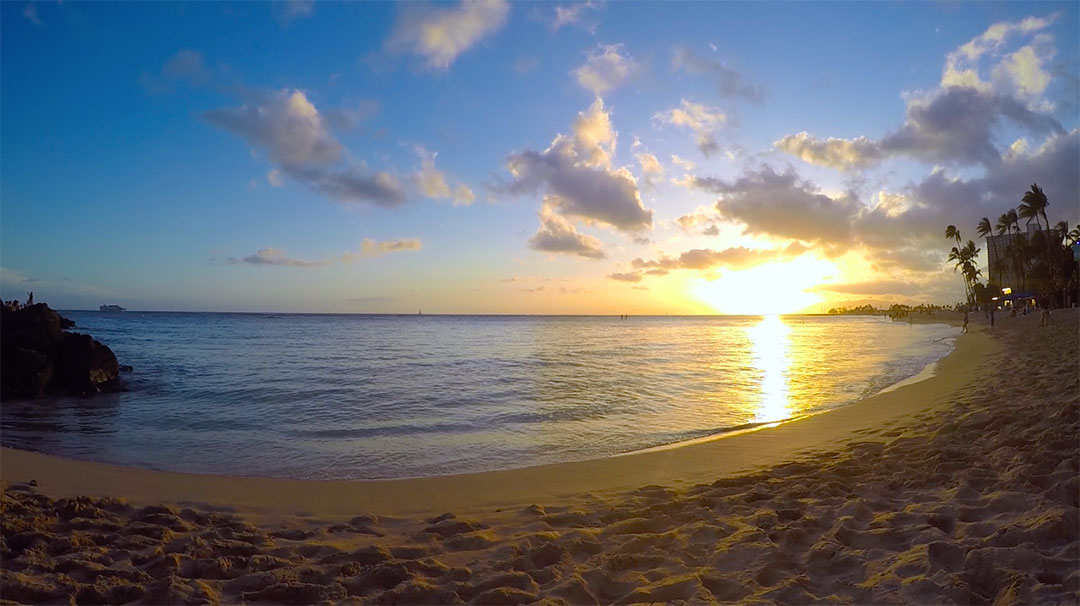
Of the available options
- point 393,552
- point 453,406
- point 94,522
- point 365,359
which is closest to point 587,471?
point 393,552

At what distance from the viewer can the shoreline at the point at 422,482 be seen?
21.4 ft

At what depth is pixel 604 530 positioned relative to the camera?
5152 mm

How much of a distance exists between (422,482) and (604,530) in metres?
3.35

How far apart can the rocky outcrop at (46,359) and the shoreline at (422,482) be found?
30.9 feet

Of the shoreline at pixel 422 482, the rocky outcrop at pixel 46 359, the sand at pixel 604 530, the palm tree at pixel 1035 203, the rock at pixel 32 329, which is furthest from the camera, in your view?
the palm tree at pixel 1035 203

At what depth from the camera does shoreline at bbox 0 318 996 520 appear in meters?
6.53

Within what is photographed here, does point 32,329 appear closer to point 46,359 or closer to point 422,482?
point 46,359

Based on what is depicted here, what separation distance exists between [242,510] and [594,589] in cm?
452

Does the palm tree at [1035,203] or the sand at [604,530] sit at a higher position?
the palm tree at [1035,203]

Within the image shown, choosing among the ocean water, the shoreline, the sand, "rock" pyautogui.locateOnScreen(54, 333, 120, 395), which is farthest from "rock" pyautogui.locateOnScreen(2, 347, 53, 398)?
the sand

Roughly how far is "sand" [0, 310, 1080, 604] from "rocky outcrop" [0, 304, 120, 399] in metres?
11.0

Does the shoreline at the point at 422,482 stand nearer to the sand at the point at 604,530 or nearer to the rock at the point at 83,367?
the sand at the point at 604,530

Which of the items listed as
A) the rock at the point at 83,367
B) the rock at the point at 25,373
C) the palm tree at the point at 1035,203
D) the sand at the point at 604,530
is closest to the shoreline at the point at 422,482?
the sand at the point at 604,530

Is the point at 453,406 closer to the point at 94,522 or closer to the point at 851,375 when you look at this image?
the point at 94,522
